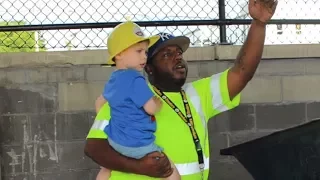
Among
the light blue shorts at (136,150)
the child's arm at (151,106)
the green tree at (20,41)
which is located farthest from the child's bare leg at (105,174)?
the green tree at (20,41)

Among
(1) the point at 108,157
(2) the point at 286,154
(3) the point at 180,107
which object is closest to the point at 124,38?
(3) the point at 180,107

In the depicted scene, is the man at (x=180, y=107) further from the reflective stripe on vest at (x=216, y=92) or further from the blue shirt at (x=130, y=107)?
the blue shirt at (x=130, y=107)

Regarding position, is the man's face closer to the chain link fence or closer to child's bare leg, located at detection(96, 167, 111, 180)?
child's bare leg, located at detection(96, 167, 111, 180)

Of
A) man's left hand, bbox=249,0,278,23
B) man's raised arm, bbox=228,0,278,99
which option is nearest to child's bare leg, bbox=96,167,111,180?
man's raised arm, bbox=228,0,278,99

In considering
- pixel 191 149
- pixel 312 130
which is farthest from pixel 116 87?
pixel 312 130

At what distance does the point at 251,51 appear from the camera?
3.06 m

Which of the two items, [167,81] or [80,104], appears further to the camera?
[80,104]

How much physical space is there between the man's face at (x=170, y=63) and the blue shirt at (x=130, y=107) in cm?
31

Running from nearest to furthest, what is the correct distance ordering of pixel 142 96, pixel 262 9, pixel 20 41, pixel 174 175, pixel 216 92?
pixel 142 96 < pixel 174 175 < pixel 262 9 < pixel 216 92 < pixel 20 41

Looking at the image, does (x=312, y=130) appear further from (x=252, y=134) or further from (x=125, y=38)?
(x=252, y=134)

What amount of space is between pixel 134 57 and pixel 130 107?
0.27 m

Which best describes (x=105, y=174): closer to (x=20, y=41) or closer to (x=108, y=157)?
(x=108, y=157)

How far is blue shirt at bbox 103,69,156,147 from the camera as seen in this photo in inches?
108

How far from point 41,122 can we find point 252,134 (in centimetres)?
181
